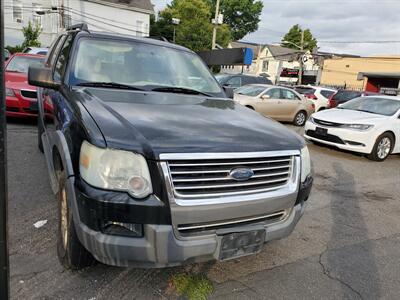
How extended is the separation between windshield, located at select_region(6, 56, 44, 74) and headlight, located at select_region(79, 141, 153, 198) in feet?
24.4

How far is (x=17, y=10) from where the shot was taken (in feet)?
106

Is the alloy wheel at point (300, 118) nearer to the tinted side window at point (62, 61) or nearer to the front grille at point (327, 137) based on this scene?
the front grille at point (327, 137)

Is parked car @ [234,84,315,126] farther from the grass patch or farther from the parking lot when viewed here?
the grass patch

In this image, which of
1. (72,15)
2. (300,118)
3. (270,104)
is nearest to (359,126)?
(270,104)

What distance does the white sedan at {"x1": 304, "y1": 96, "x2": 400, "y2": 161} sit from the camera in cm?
834

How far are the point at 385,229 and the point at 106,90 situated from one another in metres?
3.55

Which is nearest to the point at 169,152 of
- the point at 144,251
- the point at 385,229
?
the point at 144,251

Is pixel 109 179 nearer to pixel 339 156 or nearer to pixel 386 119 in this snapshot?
pixel 339 156

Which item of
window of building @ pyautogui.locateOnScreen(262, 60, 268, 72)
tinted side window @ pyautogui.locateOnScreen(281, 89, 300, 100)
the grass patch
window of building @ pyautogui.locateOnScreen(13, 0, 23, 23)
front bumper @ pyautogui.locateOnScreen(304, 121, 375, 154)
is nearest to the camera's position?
the grass patch

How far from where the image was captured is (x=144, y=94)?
352cm

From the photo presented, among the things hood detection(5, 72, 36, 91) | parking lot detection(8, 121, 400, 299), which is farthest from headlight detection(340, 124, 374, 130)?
hood detection(5, 72, 36, 91)

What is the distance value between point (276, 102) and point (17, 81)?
8.53m

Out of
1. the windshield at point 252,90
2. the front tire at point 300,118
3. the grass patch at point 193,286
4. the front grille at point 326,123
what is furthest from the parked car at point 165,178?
the front tire at point 300,118

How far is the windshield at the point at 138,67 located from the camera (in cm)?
374
